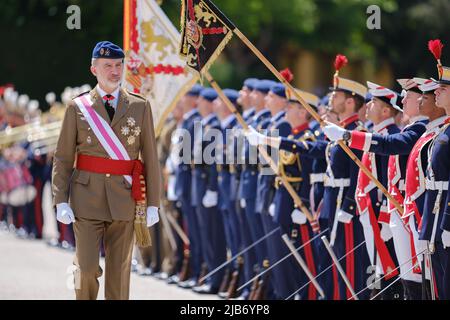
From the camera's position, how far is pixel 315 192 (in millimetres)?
10250

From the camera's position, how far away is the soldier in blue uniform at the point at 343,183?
956 cm

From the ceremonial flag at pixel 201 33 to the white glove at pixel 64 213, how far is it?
190cm

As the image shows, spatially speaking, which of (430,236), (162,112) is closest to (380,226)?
(430,236)

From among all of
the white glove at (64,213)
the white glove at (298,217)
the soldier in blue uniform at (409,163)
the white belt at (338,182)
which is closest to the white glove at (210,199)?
the white glove at (298,217)

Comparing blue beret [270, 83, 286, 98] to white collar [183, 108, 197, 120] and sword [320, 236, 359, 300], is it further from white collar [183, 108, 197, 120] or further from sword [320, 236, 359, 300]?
white collar [183, 108, 197, 120]

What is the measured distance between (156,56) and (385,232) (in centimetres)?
336

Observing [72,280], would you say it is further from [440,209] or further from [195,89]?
[195,89]

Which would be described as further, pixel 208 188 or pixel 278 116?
pixel 208 188

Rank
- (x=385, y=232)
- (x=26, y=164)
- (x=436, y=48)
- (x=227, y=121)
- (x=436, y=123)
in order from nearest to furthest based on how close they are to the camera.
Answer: (x=436, y=48) < (x=436, y=123) < (x=385, y=232) < (x=227, y=121) < (x=26, y=164)

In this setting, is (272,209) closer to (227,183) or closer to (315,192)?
(315,192)

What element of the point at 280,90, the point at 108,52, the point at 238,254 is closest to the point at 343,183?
the point at 280,90

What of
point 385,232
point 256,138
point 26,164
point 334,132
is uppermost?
point 334,132
